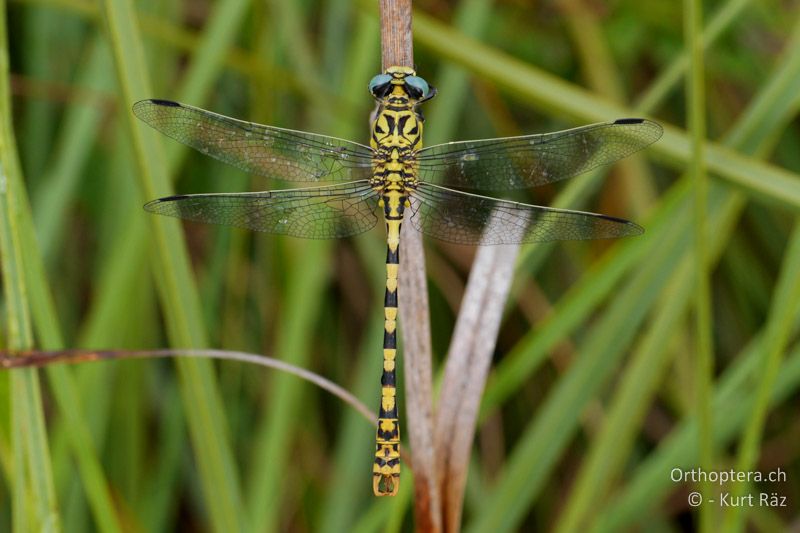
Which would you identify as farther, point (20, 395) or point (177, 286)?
point (177, 286)

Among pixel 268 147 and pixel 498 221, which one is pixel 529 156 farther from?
pixel 268 147

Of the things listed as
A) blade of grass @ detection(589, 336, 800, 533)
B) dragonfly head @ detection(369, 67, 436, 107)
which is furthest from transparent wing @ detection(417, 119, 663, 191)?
blade of grass @ detection(589, 336, 800, 533)

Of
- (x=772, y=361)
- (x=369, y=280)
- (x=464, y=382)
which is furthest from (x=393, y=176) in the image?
(x=369, y=280)

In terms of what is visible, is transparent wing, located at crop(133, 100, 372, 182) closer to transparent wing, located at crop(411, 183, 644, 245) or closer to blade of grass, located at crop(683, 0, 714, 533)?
transparent wing, located at crop(411, 183, 644, 245)

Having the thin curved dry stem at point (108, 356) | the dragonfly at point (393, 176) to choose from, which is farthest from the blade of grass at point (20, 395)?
the dragonfly at point (393, 176)

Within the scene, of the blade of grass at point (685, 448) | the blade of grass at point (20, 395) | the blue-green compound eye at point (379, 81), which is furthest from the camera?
the blade of grass at point (685, 448)

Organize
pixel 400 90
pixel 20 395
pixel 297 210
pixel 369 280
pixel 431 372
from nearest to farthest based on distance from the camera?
pixel 20 395
pixel 431 372
pixel 400 90
pixel 297 210
pixel 369 280

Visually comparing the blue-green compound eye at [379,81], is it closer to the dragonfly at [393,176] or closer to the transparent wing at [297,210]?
the dragonfly at [393,176]
